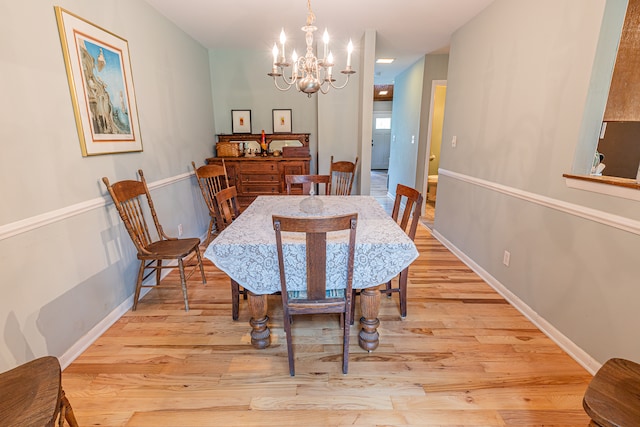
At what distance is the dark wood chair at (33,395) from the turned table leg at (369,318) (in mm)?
1331

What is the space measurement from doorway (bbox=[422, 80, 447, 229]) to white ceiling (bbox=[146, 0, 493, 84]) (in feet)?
2.87

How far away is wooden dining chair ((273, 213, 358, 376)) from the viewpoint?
1.30m

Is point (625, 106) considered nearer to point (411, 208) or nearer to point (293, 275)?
point (411, 208)

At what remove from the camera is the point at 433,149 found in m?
5.91

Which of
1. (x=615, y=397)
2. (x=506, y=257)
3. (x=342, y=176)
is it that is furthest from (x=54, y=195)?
(x=506, y=257)

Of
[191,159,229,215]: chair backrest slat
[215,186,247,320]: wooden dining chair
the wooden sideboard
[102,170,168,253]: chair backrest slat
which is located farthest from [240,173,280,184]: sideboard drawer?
[215,186,247,320]: wooden dining chair

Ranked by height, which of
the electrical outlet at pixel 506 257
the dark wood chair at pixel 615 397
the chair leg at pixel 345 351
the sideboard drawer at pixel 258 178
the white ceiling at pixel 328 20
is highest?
the white ceiling at pixel 328 20

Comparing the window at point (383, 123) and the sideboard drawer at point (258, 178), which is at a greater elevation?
the window at point (383, 123)

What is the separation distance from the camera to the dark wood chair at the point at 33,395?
0.83 metres

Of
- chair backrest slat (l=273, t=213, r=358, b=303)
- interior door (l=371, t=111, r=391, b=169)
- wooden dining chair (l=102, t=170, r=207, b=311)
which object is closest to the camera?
chair backrest slat (l=273, t=213, r=358, b=303)

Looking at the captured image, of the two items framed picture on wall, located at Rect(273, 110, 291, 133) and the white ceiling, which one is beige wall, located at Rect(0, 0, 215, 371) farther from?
framed picture on wall, located at Rect(273, 110, 291, 133)

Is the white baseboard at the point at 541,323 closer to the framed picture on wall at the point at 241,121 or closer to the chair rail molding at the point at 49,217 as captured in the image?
the chair rail molding at the point at 49,217

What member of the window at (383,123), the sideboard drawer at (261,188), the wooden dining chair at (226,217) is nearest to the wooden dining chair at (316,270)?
the wooden dining chair at (226,217)

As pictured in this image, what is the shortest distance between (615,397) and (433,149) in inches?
216
